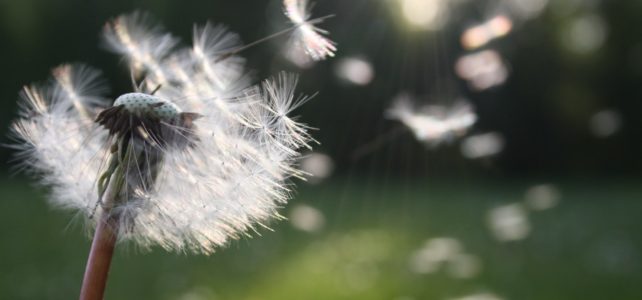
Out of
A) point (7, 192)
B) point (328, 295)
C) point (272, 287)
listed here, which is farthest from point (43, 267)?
point (7, 192)

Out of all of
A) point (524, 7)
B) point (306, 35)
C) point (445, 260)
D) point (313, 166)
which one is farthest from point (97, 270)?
point (524, 7)

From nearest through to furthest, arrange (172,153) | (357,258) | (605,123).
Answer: (172,153) → (357,258) → (605,123)

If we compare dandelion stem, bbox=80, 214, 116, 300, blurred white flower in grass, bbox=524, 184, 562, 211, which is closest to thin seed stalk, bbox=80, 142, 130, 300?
dandelion stem, bbox=80, 214, 116, 300

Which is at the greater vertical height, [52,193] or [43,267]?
[43,267]

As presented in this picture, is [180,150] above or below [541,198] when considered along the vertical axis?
below

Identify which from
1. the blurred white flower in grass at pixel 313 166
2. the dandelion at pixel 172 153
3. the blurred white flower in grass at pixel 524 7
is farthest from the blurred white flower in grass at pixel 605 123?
the dandelion at pixel 172 153

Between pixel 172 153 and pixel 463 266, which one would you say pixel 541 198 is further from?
pixel 172 153

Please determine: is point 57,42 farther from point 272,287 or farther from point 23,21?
point 272,287
